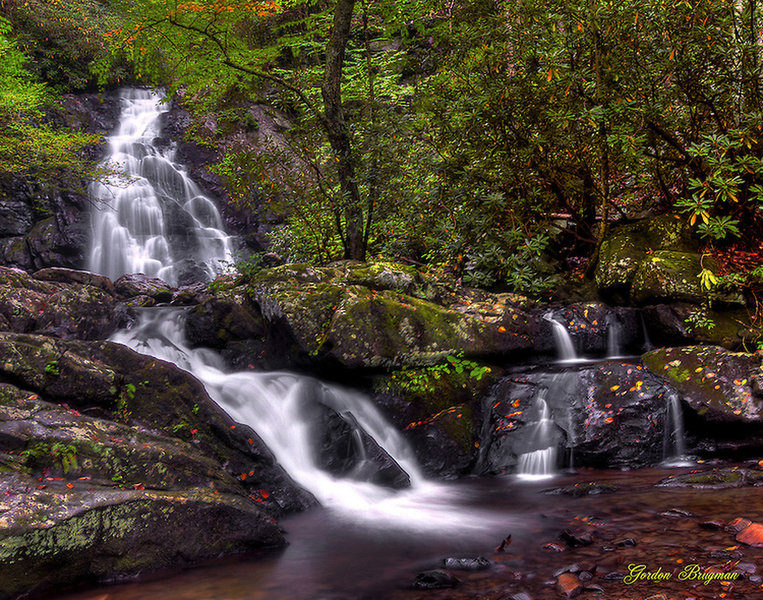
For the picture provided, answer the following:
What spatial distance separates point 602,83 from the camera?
639cm

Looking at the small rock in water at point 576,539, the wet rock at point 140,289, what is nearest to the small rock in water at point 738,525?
the small rock in water at point 576,539

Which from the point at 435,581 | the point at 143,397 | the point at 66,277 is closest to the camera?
the point at 435,581

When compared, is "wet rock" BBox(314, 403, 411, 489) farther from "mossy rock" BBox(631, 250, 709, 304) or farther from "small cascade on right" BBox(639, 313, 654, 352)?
"mossy rock" BBox(631, 250, 709, 304)

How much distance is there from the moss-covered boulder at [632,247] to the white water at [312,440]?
13.5 ft

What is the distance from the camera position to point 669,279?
22.4 feet

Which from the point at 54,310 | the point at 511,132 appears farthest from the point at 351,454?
the point at 511,132

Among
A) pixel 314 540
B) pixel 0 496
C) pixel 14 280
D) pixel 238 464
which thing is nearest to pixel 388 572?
pixel 314 540

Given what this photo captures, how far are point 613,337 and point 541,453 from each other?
2.51 m

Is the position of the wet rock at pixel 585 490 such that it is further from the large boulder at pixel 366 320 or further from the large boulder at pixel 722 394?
the large boulder at pixel 366 320

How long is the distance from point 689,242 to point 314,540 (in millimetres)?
6797

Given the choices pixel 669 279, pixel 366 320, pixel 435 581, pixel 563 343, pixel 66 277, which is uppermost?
pixel 66 277

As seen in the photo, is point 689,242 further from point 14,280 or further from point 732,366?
point 14,280

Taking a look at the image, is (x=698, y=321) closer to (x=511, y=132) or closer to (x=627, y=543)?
(x=511, y=132)

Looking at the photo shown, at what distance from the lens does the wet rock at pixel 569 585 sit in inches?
105
